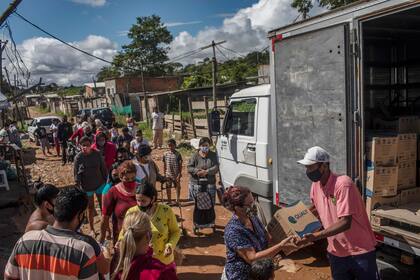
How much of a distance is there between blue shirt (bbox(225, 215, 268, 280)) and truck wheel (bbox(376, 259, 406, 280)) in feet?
5.61

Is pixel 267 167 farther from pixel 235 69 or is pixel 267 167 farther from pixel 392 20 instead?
pixel 235 69

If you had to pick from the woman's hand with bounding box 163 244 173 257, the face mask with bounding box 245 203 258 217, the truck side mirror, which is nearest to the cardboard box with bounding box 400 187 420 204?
the face mask with bounding box 245 203 258 217

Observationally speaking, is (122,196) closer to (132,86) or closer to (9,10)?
(9,10)

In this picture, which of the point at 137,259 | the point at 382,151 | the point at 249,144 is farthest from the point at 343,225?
the point at 249,144

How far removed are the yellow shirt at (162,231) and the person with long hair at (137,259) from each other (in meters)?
0.83

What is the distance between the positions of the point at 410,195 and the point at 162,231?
8.83 ft

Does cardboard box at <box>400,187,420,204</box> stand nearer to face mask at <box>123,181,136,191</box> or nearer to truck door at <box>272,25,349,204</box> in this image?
truck door at <box>272,25,349,204</box>

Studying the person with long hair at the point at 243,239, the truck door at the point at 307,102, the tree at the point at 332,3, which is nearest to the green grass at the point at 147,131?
the tree at the point at 332,3

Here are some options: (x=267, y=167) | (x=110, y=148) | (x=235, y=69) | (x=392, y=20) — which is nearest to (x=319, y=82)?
(x=392, y=20)

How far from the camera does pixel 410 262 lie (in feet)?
11.9

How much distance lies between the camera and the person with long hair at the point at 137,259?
2.35 meters

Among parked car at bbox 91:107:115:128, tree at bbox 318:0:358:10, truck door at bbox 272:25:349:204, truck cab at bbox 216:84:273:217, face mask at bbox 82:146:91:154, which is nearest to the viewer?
truck door at bbox 272:25:349:204

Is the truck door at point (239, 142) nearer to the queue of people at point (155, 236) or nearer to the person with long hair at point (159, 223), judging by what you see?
the queue of people at point (155, 236)

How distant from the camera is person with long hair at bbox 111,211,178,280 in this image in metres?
2.35
